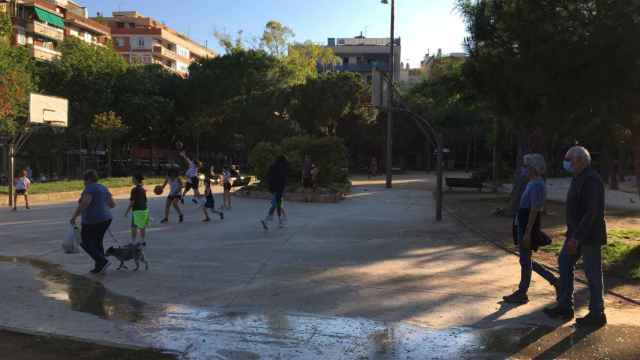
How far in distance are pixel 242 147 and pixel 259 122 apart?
4882 mm

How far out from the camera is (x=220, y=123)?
47.9 metres

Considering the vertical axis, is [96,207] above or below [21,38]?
below

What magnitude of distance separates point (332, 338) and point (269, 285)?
2.28 meters

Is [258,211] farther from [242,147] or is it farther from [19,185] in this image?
[242,147]

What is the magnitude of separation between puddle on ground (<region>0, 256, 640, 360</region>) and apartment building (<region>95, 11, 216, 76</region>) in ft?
272

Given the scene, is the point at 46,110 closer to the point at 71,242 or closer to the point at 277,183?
the point at 277,183

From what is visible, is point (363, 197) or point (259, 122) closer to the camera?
point (363, 197)

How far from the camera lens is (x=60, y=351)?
4.77 metres

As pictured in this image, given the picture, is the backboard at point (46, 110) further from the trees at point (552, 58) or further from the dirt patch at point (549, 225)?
the trees at point (552, 58)

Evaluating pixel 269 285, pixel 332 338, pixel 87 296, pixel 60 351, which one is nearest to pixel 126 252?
pixel 87 296

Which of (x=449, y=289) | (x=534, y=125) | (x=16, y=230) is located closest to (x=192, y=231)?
(x=16, y=230)

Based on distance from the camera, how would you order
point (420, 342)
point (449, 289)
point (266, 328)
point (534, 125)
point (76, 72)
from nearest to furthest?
point (420, 342)
point (266, 328)
point (449, 289)
point (534, 125)
point (76, 72)

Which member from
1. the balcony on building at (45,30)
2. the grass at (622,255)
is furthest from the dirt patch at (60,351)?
the balcony on building at (45,30)

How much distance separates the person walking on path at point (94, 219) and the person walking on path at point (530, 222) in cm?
514
